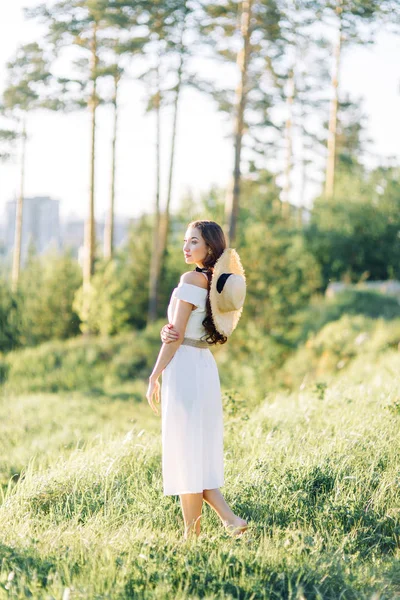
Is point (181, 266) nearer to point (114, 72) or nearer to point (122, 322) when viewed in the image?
point (122, 322)

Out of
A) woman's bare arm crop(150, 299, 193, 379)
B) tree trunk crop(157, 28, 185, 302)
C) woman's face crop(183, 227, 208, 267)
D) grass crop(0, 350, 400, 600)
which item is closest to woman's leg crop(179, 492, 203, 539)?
grass crop(0, 350, 400, 600)

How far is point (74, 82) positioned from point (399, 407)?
18918mm

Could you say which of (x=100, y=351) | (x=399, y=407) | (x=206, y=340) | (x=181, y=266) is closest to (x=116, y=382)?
(x=100, y=351)

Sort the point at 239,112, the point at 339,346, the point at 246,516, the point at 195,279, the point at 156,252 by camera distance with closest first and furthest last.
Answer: the point at 195,279 < the point at 246,516 < the point at 339,346 < the point at 239,112 < the point at 156,252

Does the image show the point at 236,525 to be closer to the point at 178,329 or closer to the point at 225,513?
the point at 225,513

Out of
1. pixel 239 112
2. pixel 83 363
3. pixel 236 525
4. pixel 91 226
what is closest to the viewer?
pixel 236 525

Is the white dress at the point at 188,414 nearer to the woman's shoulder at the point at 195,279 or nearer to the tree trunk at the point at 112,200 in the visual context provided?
the woman's shoulder at the point at 195,279

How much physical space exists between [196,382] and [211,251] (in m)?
0.78

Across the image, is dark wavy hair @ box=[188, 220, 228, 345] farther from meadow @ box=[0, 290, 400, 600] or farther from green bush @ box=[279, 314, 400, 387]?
green bush @ box=[279, 314, 400, 387]

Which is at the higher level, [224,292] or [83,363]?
[224,292]

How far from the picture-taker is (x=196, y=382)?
14.1 feet

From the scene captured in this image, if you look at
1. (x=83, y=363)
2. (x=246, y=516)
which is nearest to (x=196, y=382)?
(x=246, y=516)

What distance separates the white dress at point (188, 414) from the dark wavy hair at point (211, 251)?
6 centimetres

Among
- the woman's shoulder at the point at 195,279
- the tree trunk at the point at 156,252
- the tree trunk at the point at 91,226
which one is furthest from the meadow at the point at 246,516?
the tree trunk at the point at 91,226
